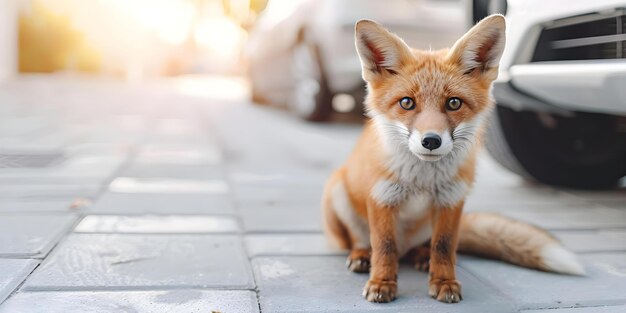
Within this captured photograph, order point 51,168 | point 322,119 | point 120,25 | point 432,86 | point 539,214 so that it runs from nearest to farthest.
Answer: point 432,86 < point 539,214 < point 51,168 < point 322,119 < point 120,25

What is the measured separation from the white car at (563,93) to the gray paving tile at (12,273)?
262 cm

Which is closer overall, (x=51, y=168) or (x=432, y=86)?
(x=432, y=86)

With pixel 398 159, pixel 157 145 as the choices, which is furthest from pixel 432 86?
pixel 157 145

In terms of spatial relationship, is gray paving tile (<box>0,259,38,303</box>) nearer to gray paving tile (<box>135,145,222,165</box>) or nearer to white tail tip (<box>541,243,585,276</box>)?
white tail tip (<box>541,243,585,276</box>)

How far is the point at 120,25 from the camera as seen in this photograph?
1416cm

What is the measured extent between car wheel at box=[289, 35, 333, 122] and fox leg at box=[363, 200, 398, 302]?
16.5 ft

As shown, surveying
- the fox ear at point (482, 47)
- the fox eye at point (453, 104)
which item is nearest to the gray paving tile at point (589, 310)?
the fox eye at point (453, 104)

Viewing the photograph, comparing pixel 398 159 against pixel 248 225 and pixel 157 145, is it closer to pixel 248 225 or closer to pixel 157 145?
pixel 248 225

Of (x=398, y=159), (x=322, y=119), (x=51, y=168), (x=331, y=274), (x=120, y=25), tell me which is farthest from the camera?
(x=120, y=25)

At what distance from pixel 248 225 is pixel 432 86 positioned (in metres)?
1.39

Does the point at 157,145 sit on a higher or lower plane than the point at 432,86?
lower

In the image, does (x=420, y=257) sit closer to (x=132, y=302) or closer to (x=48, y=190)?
(x=132, y=302)

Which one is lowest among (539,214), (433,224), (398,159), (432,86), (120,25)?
(539,214)

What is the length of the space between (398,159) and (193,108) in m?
8.99
